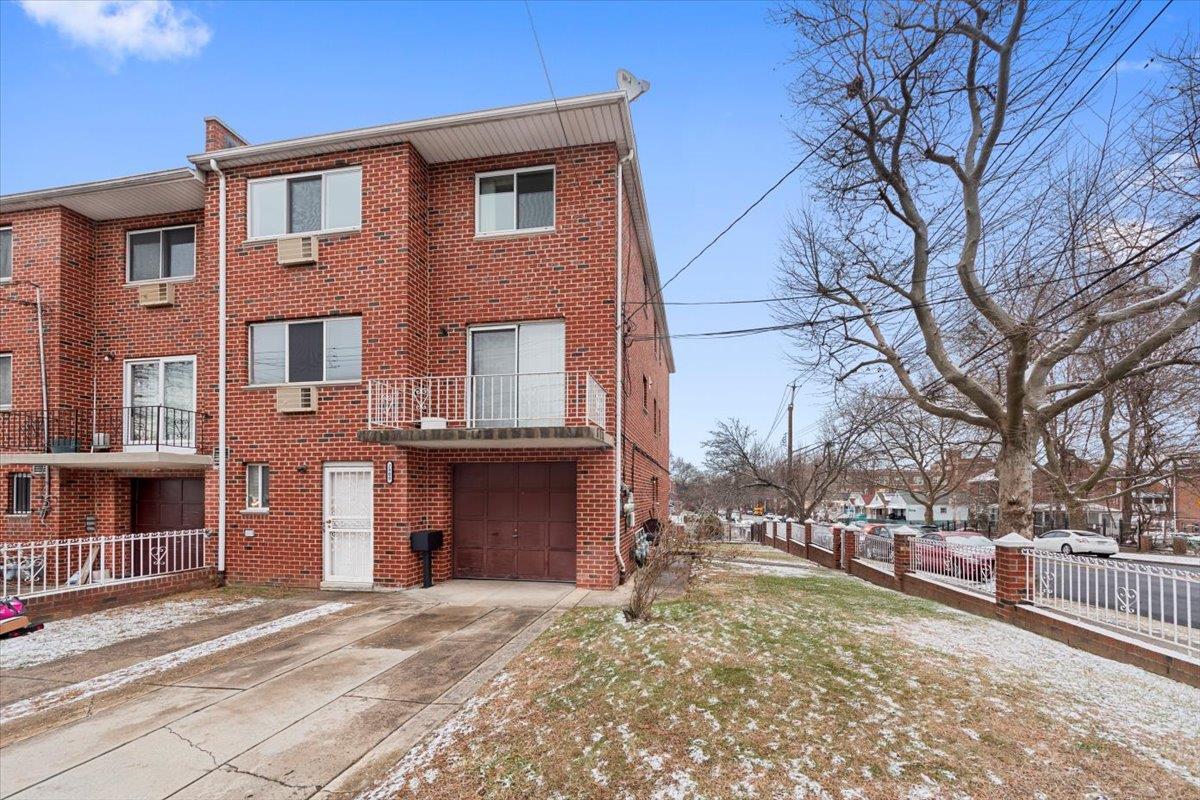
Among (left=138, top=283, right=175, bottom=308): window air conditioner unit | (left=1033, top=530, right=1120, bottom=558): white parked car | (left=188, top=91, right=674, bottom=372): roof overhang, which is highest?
(left=188, top=91, right=674, bottom=372): roof overhang

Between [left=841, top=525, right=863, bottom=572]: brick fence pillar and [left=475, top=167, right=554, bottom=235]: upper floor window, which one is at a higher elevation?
[left=475, top=167, right=554, bottom=235]: upper floor window

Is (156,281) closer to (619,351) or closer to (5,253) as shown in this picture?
(5,253)

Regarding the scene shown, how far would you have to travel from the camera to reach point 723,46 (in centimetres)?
887

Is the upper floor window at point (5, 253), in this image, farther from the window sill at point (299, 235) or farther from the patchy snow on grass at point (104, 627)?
the patchy snow on grass at point (104, 627)

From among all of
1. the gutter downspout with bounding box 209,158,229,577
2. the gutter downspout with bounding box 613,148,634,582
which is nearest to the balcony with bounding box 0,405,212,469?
the gutter downspout with bounding box 209,158,229,577

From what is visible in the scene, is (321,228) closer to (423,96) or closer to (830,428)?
(423,96)

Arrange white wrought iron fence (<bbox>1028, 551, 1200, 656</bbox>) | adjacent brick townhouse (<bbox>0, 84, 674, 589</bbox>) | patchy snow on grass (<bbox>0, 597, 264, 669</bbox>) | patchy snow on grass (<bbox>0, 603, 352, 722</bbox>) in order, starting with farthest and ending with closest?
adjacent brick townhouse (<bbox>0, 84, 674, 589</bbox>), patchy snow on grass (<bbox>0, 597, 264, 669</bbox>), white wrought iron fence (<bbox>1028, 551, 1200, 656</bbox>), patchy snow on grass (<bbox>0, 603, 352, 722</bbox>)

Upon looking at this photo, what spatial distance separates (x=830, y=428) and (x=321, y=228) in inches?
1354

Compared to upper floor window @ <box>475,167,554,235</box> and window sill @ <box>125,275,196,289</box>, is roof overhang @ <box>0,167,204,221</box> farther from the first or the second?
upper floor window @ <box>475,167,554,235</box>

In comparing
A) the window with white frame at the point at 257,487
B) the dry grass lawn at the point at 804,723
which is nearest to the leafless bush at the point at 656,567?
the dry grass lawn at the point at 804,723

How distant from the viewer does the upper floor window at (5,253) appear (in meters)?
12.7

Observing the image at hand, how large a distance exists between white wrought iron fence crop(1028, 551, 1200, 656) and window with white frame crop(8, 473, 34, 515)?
61.1 feet

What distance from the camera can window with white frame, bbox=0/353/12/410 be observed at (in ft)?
41.1

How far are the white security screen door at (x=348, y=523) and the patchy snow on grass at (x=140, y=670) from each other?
2010mm
